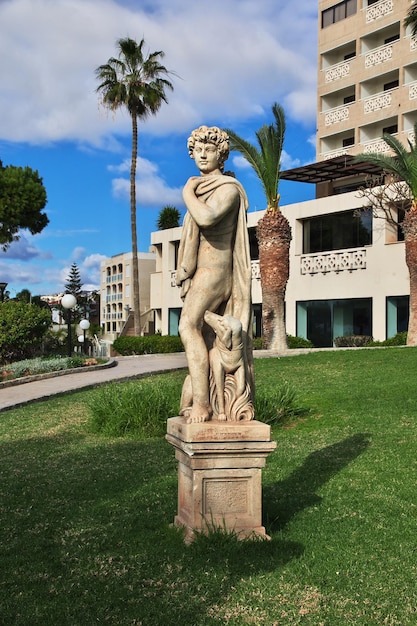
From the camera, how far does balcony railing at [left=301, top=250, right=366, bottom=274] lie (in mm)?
26203

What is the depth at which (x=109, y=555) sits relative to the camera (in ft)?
14.5

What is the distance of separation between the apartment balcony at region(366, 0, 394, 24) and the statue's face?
32.0 m

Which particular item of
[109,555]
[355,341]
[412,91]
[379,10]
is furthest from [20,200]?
[109,555]

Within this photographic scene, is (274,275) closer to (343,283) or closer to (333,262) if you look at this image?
(343,283)

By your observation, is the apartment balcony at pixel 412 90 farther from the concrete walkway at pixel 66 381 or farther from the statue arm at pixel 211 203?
the statue arm at pixel 211 203

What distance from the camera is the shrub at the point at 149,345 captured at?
26.3 meters

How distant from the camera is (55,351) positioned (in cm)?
2486

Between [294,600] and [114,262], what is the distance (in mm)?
54472

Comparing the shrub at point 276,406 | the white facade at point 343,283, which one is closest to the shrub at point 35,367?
the shrub at point 276,406

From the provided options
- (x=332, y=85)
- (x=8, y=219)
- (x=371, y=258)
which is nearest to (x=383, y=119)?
(x=332, y=85)

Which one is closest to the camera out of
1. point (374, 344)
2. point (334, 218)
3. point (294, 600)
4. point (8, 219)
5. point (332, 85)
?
point (294, 600)

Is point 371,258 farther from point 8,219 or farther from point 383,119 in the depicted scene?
point 8,219

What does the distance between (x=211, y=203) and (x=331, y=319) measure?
23.9 meters

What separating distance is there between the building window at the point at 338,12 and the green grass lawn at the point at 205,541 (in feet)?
104
